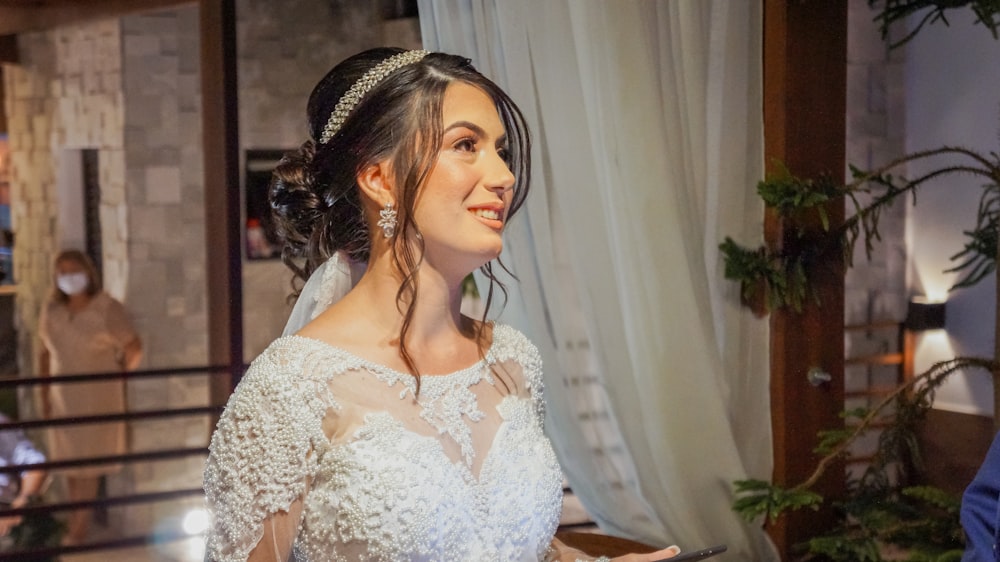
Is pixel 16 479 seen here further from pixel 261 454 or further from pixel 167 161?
pixel 261 454

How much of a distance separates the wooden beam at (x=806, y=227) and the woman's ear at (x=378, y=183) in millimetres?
1295

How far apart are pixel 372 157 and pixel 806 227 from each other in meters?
1.42

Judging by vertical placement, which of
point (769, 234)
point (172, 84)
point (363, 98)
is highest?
point (172, 84)

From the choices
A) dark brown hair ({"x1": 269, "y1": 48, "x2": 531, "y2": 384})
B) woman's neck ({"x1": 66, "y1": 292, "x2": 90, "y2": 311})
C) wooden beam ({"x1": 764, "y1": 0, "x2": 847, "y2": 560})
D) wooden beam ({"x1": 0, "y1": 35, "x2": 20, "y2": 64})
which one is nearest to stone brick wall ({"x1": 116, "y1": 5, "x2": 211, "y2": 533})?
woman's neck ({"x1": 66, "y1": 292, "x2": 90, "y2": 311})

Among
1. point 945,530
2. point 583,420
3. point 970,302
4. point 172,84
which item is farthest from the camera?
point 172,84

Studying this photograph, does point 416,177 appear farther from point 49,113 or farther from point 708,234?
point 49,113

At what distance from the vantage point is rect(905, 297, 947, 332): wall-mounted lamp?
4.23m

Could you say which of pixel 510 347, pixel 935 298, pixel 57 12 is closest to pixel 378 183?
pixel 510 347

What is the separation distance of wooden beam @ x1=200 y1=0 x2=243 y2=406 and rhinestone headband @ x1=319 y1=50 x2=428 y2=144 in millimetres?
2051

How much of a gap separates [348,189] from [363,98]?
0.14 m

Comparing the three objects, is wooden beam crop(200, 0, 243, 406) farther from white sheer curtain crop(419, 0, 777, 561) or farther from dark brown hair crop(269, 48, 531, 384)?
dark brown hair crop(269, 48, 531, 384)

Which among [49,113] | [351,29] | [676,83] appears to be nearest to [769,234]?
[676,83]

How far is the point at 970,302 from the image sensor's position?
13.2ft

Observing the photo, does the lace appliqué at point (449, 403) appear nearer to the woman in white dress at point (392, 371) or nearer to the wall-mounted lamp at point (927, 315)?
the woman in white dress at point (392, 371)
